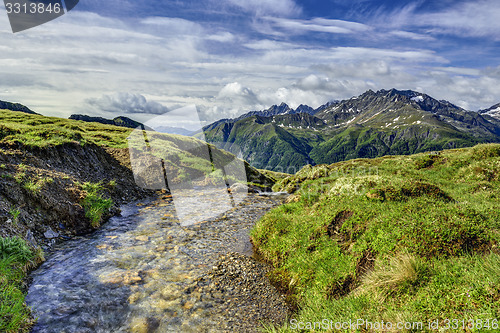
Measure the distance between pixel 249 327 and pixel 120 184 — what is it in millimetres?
21289

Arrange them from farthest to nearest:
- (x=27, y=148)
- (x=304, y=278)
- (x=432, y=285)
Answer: (x=27, y=148) → (x=304, y=278) → (x=432, y=285)

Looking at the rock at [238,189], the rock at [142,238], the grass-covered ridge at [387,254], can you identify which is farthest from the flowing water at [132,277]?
the rock at [238,189]

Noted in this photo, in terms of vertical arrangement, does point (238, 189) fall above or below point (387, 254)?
below

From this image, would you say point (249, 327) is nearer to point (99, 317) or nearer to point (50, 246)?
point (99, 317)

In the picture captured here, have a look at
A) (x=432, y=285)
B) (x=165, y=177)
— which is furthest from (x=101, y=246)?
(x=165, y=177)

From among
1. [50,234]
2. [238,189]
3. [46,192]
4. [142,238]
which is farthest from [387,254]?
[238,189]

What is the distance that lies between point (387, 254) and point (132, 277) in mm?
10140

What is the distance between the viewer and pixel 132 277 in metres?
10.6

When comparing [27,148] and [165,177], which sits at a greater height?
[27,148]

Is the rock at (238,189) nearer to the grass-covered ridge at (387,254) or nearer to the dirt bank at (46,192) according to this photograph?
the dirt bank at (46,192)

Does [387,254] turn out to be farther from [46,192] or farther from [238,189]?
[238,189]

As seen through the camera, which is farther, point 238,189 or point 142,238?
point 238,189

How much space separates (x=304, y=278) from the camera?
386 inches

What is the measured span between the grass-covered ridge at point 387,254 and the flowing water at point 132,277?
10.5 feet
